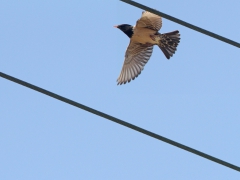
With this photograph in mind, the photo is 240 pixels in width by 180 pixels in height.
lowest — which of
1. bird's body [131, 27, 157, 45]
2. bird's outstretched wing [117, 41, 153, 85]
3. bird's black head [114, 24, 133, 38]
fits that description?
bird's outstretched wing [117, 41, 153, 85]

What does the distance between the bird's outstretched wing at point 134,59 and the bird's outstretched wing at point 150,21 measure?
2.49 feet

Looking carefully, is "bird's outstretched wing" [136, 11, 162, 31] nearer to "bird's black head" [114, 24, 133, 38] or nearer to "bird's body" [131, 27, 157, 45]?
"bird's body" [131, 27, 157, 45]

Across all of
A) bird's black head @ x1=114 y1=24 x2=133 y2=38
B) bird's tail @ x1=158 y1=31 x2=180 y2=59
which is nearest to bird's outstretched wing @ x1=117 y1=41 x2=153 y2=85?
bird's black head @ x1=114 y1=24 x2=133 y2=38

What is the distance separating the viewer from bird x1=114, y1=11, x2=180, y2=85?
31.0 feet

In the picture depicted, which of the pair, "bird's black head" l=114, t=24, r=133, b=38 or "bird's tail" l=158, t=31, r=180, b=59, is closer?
"bird's tail" l=158, t=31, r=180, b=59

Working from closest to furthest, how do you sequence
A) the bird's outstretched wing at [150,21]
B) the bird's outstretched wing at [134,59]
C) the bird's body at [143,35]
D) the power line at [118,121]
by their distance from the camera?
1. the power line at [118,121]
2. the bird's outstretched wing at [150,21]
3. the bird's body at [143,35]
4. the bird's outstretched wing at [134,59]

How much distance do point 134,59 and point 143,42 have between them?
0.49 m

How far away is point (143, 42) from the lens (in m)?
9.95

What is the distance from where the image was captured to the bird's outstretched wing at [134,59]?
33.6ft

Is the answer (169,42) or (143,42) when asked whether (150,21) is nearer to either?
(169,42)

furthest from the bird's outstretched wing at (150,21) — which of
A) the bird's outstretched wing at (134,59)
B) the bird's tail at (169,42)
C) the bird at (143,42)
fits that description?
the bird's outstretched wing at (134,59)

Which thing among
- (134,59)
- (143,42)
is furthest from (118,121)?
(134,59)

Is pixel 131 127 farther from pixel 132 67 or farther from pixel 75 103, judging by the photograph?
pixel 132 67

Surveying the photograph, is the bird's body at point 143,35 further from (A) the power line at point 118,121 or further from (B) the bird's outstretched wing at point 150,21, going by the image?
(A) the power line at point 118,121
